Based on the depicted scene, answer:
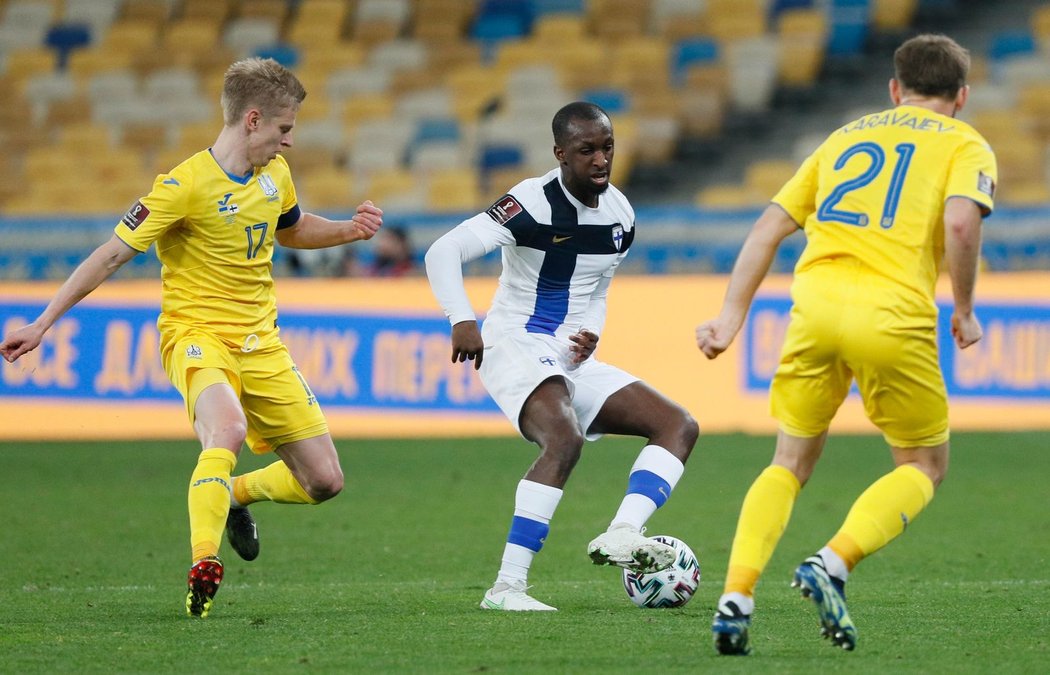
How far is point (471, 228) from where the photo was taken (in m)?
5.99

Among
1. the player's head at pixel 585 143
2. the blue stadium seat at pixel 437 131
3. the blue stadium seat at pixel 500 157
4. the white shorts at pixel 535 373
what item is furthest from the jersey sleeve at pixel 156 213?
the blue stadium seat at pixel 437 131

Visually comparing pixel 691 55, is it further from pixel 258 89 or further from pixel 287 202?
pixel 258 89

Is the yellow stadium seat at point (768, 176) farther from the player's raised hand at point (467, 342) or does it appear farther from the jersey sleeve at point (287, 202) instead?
the player's raised hand at point (467, 342)

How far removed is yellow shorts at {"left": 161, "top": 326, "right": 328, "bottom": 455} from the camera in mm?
5914

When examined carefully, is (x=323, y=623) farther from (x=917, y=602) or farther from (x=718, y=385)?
(x=718, y=385)

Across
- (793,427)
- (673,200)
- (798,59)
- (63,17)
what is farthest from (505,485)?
(63,17)

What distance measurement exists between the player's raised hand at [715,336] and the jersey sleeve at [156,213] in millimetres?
2266

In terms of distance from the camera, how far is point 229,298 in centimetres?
607

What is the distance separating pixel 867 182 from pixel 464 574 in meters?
3.12

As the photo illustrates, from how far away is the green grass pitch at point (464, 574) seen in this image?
4773mm

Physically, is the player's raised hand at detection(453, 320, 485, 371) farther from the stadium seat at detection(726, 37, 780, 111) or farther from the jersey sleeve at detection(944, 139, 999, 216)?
the stadium seat at detection(726, 37, 780, 111)

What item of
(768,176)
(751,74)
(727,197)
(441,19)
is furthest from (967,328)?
(441,19)

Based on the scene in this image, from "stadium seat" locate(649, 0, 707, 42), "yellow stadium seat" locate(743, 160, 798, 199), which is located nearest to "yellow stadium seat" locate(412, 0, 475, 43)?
"stadium seat" locate(649, 0, 707, 42)

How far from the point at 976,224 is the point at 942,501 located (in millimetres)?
5507
